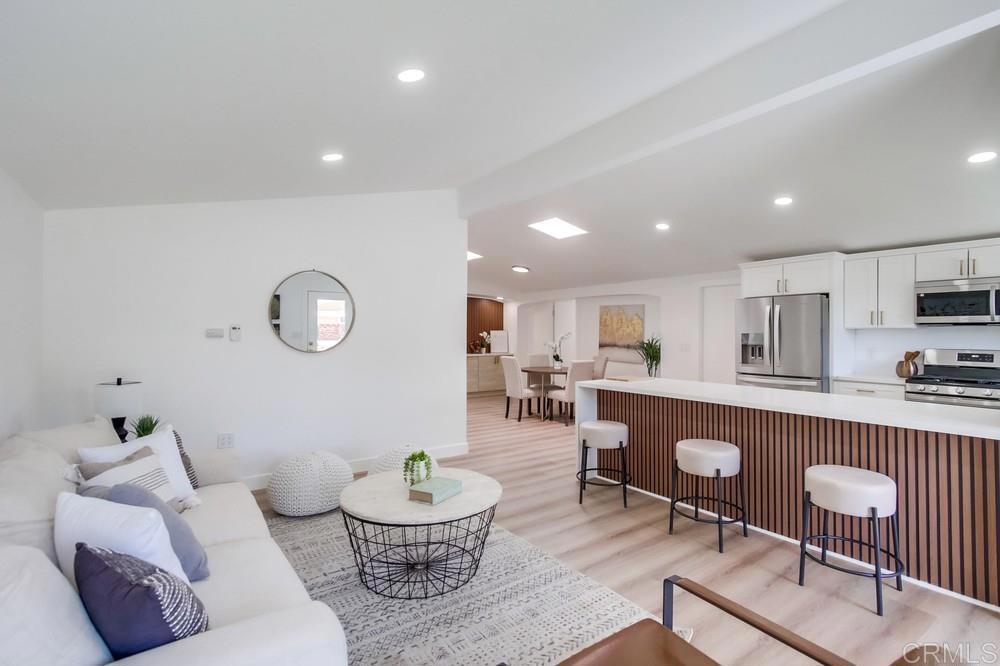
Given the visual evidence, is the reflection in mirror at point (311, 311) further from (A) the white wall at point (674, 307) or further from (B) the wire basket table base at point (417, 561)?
(A) the white wall at point (674, 307)

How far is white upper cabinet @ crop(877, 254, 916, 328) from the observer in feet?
15.1

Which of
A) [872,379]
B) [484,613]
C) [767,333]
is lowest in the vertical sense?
[484,613]

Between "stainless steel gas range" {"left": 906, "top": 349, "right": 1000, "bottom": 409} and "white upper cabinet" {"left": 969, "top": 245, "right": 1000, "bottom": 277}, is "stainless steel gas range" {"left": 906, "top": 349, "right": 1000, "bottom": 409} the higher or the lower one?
the lower one

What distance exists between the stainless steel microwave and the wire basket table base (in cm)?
442

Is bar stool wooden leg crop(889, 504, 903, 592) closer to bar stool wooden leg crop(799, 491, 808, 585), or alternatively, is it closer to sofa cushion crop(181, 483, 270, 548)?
bar stool wooden leg crop(799, 491, 808, 585)

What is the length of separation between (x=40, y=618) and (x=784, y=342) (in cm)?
586

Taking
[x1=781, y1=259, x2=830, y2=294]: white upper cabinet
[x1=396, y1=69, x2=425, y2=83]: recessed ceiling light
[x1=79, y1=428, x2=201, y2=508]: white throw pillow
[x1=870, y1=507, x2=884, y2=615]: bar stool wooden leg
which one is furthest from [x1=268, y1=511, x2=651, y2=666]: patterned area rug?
[x1=781, y1=259, x2=830, y2=294]: white upper cabinet

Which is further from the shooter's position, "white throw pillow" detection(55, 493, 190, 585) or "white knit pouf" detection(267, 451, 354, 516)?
"white knit pouf" detection(267, 451, 354, 516)

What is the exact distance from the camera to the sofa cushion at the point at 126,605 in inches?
45.8

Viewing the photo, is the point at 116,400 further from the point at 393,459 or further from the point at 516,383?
the point at 516,383

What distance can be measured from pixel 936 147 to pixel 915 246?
1689 millimetres

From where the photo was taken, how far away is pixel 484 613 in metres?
2.27

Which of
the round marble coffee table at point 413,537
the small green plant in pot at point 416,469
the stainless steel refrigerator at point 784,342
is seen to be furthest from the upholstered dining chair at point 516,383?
the small green plant in pot at point 416,469

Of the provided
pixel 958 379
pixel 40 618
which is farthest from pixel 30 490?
pixel 958 379
